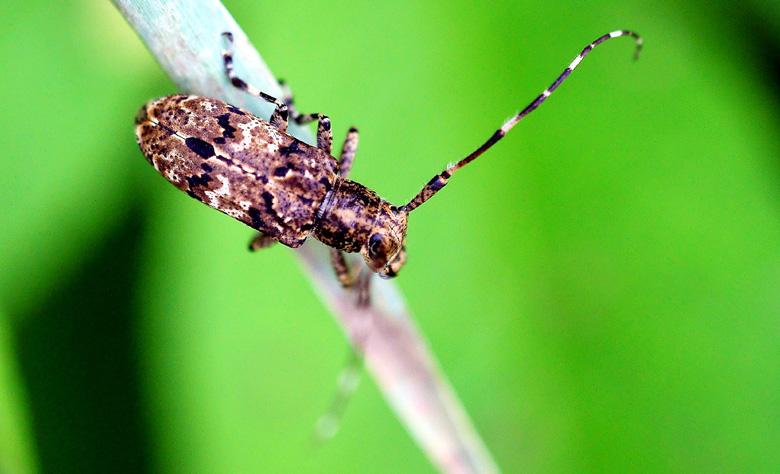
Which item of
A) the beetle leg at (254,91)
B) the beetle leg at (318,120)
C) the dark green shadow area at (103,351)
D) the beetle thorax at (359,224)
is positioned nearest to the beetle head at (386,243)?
the beetle thorax at (359,224)

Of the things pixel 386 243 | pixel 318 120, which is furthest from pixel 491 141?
pixel 318 120

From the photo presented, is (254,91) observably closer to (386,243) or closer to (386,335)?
(386,243)

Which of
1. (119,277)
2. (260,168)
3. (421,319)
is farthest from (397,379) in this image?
(119,277)

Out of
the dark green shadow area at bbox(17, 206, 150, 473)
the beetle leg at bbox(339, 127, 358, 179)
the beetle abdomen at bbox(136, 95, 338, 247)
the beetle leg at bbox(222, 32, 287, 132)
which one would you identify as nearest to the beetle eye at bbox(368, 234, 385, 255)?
the beetle abdomen at bbox(136, 95, 338, 247)

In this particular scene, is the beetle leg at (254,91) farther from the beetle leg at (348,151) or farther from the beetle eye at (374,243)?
the beetle eye at (374,243)

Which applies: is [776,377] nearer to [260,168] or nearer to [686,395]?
[686,395]

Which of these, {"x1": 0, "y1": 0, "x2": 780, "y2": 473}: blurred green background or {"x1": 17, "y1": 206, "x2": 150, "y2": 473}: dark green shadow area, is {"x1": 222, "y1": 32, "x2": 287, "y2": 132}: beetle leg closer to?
{"x1": 0, "y1": 0, "x2": 780, "y2": 473}: blurred green background
